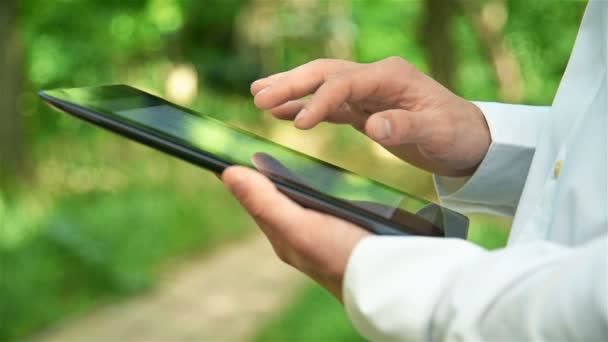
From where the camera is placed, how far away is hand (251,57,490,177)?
1325 millimetres

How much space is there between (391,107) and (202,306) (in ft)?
15.6

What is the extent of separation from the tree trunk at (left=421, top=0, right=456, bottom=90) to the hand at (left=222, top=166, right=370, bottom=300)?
9522 mm

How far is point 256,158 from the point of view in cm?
132

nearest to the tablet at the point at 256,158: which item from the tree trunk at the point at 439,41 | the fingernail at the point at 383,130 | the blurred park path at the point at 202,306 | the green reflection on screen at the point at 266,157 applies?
the green reflection on screen at the point at 266,157

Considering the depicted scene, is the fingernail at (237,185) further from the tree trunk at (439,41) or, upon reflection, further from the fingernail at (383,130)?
the tree trunk at (439,41)

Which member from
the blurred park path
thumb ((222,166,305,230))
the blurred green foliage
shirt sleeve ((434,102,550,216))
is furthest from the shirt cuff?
the blurred park path

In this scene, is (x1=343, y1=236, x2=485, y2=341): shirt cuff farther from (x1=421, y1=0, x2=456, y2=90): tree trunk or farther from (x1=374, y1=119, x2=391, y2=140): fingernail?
(x1=421, y1=0, x2=456, y2=90): tree trunk

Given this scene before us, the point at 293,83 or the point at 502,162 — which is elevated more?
the point at 293,83

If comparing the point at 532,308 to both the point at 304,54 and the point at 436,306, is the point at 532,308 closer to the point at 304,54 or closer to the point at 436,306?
the point at 436,306

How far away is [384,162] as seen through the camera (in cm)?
1345

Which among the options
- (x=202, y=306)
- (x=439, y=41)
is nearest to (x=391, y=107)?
(x=202, y=306)

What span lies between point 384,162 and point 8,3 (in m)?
7.23

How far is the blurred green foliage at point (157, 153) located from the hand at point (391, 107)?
335cm

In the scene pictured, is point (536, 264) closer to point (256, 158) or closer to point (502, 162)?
point (256, 158)
